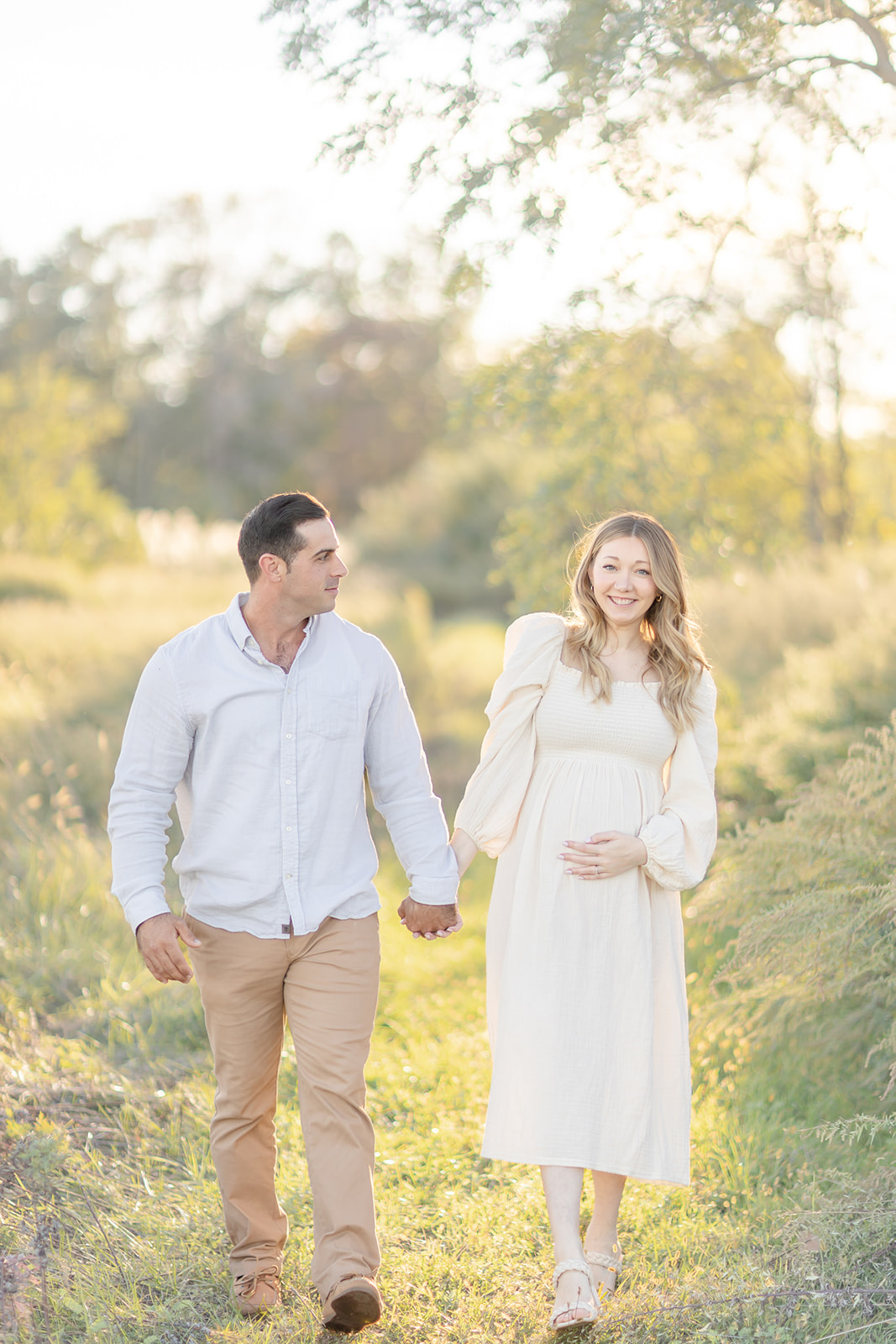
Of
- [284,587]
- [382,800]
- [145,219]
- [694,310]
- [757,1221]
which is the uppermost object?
[145,219]

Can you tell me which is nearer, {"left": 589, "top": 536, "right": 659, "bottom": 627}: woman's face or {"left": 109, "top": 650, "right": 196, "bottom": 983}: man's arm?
{"left": 109, "top": 650, "right": 196, "bottom": 983}: man's arm

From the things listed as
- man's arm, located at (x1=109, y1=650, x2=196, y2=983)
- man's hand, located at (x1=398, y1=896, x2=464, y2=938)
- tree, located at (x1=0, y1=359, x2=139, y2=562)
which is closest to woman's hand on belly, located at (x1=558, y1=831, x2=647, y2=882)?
man's hand, located at (x1=398, y1=896, x2=464, y2=938)

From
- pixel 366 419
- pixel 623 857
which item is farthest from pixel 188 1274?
pixel 366 419

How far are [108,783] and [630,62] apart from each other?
4686mm

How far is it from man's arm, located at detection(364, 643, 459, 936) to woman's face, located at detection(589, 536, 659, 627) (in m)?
0.65

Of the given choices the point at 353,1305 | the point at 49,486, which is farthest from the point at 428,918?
the point at 49,486

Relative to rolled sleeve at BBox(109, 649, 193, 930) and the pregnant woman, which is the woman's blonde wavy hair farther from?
rolled sleeve at BBox(109, 649, 193, 930)

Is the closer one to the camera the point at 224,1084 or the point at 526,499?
the point at 224,1084

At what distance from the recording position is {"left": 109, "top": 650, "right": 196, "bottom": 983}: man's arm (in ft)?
10.3

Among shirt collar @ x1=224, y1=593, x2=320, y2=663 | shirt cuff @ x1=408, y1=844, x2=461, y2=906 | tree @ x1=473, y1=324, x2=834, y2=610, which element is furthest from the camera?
tree @ x1=473, y1=324, x2=834, y2=610

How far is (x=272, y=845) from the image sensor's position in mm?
3184

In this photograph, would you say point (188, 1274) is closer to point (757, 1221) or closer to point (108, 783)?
point (757, 1221)

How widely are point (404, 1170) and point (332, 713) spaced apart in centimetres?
188

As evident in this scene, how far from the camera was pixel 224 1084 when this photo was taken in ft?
10.9
